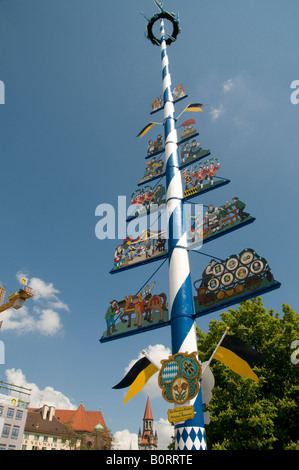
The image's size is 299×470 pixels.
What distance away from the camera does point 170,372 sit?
6438 mm

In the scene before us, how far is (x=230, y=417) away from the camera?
1327cm

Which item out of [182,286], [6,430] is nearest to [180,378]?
[182,286]

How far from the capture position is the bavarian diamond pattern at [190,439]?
5.77 meters

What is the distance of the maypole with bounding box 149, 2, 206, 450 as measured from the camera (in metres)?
5.93

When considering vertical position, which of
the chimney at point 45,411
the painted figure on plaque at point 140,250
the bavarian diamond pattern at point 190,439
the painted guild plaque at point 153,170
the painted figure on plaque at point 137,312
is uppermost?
the chimney at point 45,411

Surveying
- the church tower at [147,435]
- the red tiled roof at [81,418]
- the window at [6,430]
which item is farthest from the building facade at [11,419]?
the church tower at [147,435]

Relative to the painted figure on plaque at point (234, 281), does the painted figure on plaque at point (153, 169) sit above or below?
above

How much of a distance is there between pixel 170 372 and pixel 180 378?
26 centimetres

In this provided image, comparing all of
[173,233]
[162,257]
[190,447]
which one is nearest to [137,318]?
[162,257]

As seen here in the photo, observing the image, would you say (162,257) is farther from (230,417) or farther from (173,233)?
(230,417)

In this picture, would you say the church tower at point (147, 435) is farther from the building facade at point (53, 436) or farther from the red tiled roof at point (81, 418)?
the building facade at point (53, 436)

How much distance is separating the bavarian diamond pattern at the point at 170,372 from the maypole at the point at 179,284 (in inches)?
13.2

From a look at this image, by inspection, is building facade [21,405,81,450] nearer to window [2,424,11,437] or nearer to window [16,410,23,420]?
window [16,410,23,420]

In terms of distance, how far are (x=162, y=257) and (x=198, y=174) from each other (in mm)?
3083
